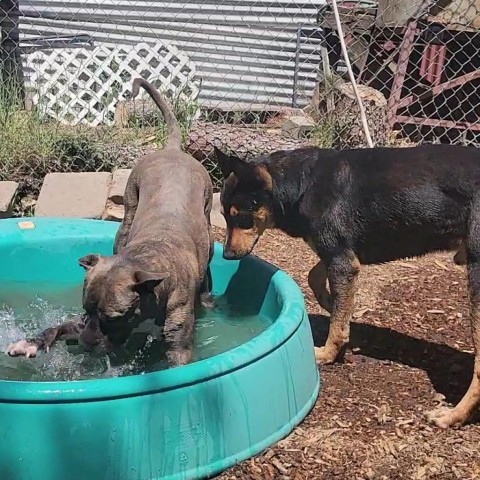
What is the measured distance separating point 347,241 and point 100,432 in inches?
82.4

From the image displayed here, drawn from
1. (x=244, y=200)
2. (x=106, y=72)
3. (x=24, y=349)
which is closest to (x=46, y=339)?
(x=24, y=349)

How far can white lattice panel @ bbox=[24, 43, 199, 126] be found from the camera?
32.4 ft

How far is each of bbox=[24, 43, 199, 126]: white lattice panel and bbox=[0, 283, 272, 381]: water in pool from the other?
4.06 meters

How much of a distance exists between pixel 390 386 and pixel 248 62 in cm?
697

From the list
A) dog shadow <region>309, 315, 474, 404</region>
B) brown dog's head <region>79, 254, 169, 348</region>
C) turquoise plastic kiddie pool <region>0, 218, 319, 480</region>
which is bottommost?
dog shadow <region>309, 315, 474, 404</region>

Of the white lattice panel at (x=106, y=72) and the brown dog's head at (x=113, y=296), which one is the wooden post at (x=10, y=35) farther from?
the brown dog's head at (x=113, y=296)

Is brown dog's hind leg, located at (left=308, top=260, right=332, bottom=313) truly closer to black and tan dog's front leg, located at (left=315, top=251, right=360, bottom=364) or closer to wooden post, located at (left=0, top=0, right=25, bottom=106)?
black and tan dog's front leg, located at (left=315, top=251, right=360, bottom=364)

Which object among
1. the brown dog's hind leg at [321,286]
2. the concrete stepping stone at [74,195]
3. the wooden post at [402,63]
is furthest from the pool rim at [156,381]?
the wooden post at [402,63]

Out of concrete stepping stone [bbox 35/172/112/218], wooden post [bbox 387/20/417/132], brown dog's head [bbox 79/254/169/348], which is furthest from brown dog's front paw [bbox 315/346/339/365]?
wooden post [bbox 387/20/417/132]

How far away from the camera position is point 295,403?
14.6ft

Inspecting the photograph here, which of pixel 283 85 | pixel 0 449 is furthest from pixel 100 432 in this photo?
pixel 283 85

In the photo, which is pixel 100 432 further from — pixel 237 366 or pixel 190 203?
pixel 190 203

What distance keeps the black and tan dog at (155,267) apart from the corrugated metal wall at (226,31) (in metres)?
5.37

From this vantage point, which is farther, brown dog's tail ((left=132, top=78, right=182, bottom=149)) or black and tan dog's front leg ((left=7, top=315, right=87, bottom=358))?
brown dog's tail ((left=132, top=78, right=182, bottom=149))
